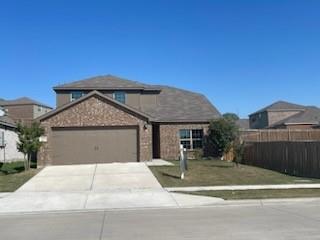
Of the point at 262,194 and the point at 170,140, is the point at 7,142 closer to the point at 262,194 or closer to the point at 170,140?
the point at 170,140

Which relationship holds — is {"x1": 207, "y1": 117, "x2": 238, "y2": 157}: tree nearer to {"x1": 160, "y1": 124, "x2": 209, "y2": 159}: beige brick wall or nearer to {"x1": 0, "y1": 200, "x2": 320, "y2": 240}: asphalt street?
{"x1": 160, "y1": 124, "x2": 209, "y2": 159}: beige brick wall

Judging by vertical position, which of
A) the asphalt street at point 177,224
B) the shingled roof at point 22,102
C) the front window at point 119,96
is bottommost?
the asphalt street at point 177,224

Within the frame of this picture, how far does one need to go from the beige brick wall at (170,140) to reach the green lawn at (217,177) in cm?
793

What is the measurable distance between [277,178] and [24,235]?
47.4 feet

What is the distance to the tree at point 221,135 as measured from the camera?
1273 inches

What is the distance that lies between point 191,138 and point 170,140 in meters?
1.68

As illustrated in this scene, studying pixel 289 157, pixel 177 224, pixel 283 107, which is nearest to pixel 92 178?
pixel 289 157

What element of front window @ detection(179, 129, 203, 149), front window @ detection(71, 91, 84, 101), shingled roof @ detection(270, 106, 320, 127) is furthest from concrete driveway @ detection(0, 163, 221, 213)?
shingled roof @ detection(270, 106, 320, 127)

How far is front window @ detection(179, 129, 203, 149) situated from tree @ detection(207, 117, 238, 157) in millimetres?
780

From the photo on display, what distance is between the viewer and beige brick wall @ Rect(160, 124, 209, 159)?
3309cm

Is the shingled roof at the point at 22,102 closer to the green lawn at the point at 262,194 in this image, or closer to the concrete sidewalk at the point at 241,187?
the concrete sidewalk at the point at 241,187

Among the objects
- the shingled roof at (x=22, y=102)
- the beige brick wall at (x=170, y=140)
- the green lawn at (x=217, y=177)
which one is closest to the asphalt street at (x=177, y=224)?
the green lawn at (x=217, y=177)

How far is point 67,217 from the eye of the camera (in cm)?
1241

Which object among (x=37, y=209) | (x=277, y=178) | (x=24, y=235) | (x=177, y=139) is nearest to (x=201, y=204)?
(x=37, y=209)
